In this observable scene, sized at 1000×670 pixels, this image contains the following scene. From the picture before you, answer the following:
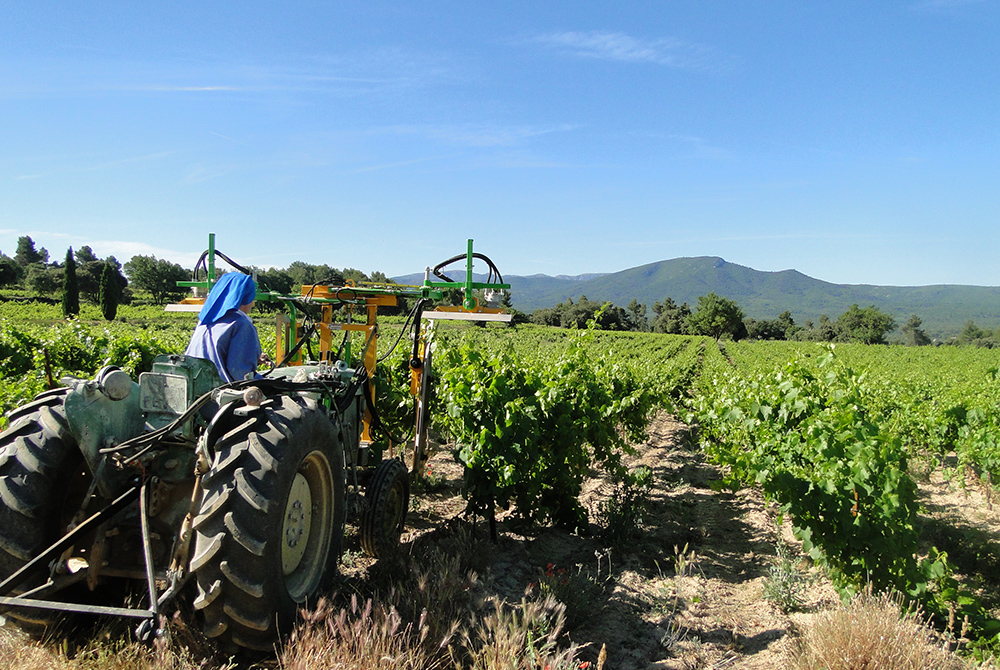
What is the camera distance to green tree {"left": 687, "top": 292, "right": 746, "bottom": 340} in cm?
8406

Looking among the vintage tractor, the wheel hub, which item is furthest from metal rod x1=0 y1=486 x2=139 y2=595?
the wheel hub

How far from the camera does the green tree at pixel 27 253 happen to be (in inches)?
3354

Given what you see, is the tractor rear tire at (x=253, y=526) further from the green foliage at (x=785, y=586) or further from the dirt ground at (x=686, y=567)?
the green foliage at (x=785, y=586)

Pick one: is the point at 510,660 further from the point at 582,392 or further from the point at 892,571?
the point at 582,392

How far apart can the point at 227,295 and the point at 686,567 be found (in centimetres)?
415

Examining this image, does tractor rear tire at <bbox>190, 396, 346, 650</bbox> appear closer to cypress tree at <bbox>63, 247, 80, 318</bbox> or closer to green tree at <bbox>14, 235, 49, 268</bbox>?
cypress tree at <bbox>63, 247, 80, 318</bbox>

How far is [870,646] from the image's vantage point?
2.84 m

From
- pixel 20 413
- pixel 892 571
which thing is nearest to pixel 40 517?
pixel 20 413

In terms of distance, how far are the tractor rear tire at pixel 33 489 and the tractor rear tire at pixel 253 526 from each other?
2.24ft

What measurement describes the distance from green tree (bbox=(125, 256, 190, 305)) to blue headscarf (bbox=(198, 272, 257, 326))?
228 feet

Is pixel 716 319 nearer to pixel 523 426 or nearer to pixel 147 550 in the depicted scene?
pixel 523 426

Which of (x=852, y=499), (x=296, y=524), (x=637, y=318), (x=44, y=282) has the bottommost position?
(x=852, y=499)

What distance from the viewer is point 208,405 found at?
115 inches

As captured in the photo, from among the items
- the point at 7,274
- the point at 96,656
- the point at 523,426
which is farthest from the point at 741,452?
the point at 7,274
